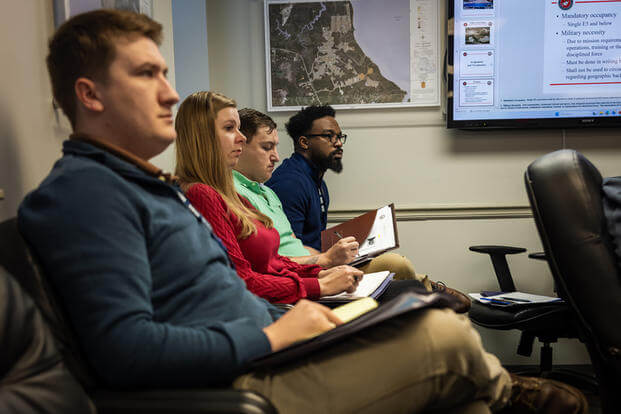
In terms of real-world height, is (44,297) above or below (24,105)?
below

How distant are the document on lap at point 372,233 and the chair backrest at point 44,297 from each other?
1.30 metres

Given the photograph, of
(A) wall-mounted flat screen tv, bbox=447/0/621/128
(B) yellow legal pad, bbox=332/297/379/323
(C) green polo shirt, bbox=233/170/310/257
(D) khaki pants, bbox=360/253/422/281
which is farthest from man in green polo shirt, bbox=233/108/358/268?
(A) wall-mounted flat screen tv, bbox=447/0/621/128

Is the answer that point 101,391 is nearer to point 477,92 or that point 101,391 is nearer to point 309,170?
point 309,170

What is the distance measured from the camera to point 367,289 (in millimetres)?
1684

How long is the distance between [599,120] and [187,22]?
245 cm

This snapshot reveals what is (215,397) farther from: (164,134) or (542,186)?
(542,186)

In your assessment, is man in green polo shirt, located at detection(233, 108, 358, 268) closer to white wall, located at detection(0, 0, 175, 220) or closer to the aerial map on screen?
the aerial map on screen

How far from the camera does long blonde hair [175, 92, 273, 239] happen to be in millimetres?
1585

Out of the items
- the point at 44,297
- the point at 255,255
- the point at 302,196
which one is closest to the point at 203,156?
the point at 255,255

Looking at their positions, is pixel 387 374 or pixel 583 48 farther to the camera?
pixel 583 48

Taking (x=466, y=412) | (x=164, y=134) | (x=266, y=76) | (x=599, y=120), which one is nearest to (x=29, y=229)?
(x=164, y=134)

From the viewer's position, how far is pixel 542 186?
152 cm

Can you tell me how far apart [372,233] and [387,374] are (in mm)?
1282

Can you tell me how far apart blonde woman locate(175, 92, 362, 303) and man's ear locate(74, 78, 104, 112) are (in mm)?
543
